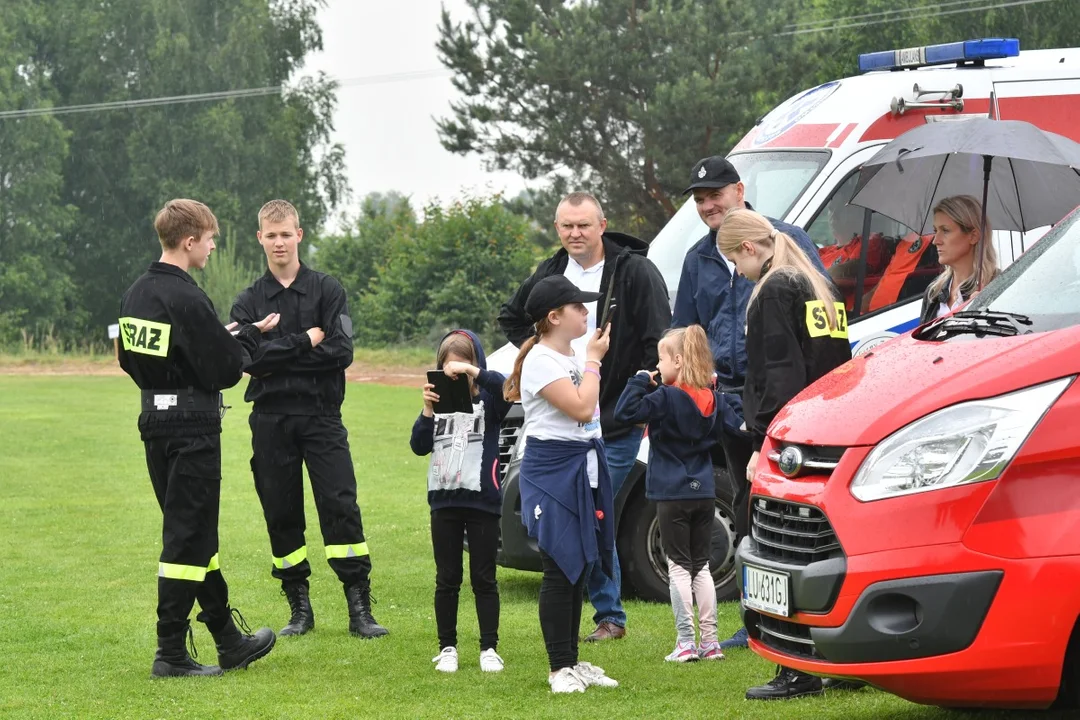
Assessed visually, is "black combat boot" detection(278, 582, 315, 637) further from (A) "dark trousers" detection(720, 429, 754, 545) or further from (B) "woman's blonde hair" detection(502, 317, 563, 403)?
(A) "dark trousers" detection(720, 429, 754, 545)

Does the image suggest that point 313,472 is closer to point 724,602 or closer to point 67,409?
point 724,602

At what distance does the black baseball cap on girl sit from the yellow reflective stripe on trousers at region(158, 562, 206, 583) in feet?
6.49

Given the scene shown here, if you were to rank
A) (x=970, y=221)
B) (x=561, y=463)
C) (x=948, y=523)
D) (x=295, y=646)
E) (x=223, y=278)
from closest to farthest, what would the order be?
1. (x=948, y=523)
2. (x=561, y=463)
3. (x=970, y=221)
4. (x=295, y=646)
5. (x=223, y=278)

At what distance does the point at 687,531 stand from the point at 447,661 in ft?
4.17

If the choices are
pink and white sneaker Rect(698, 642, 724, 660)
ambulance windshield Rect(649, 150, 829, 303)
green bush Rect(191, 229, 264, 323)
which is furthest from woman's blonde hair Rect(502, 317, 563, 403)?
green bush Rect(191, 229, 264, 323)

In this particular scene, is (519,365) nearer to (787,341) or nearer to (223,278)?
(787,341)

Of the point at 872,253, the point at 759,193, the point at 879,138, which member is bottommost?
the point at 872,253

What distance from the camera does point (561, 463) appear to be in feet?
20.6

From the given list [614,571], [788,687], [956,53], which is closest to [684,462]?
[614,571]

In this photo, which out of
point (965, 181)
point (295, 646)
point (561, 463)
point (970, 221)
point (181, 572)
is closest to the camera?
point (561, 463)

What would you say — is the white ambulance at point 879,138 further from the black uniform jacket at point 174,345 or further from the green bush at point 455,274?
the green bush at point 455,274

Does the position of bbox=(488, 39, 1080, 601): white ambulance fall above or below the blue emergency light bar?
below

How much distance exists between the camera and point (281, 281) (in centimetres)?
787

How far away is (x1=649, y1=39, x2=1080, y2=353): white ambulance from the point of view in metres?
8.66
